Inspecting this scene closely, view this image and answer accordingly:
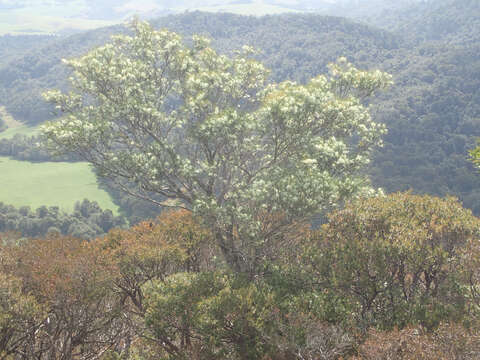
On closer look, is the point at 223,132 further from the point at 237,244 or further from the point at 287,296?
the point at 287,296

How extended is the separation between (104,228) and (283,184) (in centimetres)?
10657

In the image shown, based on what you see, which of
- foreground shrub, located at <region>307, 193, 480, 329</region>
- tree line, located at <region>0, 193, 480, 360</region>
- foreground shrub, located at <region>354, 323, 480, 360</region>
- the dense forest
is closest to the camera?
foreground shrub, located at <region>354, 323, 480, 360</region>

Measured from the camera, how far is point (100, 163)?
64.0ft

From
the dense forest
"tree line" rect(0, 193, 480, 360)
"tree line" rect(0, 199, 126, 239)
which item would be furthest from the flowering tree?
"tree line" rect(0, 199, 126, 239)

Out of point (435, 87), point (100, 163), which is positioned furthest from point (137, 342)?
point (435, 87)

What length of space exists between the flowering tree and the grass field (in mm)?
105094

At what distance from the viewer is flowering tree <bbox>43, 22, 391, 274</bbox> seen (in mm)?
16500

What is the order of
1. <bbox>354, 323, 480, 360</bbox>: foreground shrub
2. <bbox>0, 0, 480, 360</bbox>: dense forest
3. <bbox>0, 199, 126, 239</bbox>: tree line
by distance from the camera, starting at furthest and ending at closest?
<bbox>0, 199, 126, 239</bbox>: tree line → <bbox>0, 0, 480, 360</bbox>: dense forest → <bbox>354, 323, 480, 360</bbox>: foreground shrub

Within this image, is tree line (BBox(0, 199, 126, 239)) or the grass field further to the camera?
the grass field

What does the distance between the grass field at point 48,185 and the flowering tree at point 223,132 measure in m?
105

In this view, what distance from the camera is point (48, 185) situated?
135625mm

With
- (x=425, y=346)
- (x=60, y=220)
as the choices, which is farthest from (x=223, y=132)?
(x=60, y=220)

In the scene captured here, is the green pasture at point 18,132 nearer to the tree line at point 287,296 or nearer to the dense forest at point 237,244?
the dense forest at point 237,244

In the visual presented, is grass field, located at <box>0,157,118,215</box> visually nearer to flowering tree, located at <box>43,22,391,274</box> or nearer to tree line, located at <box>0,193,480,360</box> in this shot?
flowering tree, located at <box>43,22,391,274</box>
